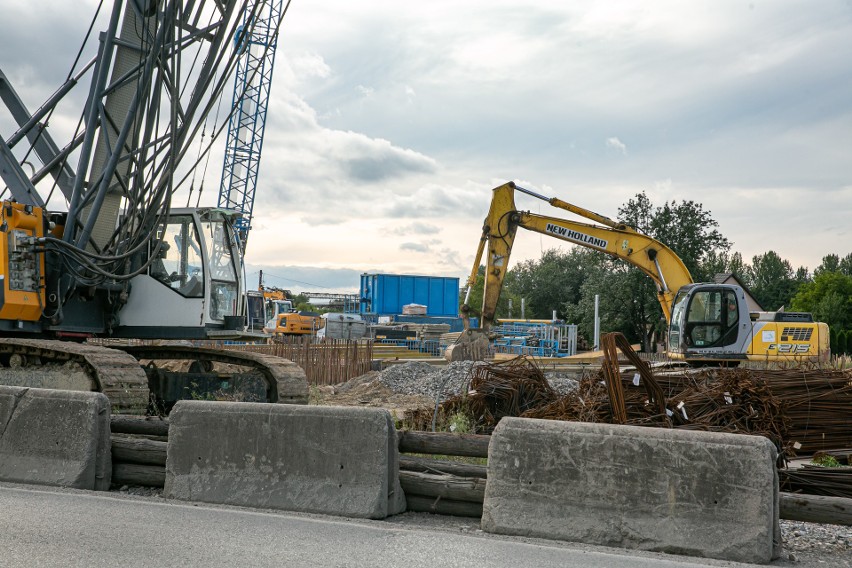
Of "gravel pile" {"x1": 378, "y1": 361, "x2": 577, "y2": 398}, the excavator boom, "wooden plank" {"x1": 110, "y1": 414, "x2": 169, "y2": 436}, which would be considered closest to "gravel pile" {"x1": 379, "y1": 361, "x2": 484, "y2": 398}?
"gravel pile" {"x1": 378, "y1": 361, "x2": 577, "y2": 398}

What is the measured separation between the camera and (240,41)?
11.6 meters

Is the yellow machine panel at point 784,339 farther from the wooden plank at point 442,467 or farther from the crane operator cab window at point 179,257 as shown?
the wooden plank at point 442,467

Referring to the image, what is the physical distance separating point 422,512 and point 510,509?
0.97 metres

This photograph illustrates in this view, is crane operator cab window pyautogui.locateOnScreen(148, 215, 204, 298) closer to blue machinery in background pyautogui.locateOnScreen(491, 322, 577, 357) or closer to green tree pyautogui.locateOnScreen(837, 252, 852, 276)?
blue machinery in background pyautogui.locateOnScreen(491, 322, 577, 357)

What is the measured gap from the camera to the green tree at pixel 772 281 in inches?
3777

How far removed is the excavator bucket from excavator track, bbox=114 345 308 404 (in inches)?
327

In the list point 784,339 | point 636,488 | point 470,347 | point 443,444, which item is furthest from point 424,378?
point 636,488

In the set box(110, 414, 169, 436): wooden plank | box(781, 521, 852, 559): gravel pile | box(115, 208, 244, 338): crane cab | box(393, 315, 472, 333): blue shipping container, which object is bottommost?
box(781, 521, 852, 559): gravel pile

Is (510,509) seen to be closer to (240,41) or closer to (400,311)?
(240,41)

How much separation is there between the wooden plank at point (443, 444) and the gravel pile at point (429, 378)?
10.8m

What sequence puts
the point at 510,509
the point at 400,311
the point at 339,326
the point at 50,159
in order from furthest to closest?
the point at 400,311
the point at 339,326
the point at 50,159
the point at 510,509

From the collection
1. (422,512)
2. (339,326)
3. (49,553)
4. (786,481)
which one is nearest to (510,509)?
(422,512)

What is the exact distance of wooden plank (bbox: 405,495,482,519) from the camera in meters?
6.24

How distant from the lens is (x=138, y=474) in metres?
7.25
